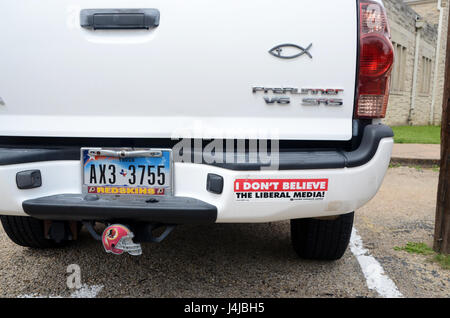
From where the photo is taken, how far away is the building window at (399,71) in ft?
47.8

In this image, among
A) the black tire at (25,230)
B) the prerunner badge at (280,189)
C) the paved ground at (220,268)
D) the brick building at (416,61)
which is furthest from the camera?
the brick building at (416,61)

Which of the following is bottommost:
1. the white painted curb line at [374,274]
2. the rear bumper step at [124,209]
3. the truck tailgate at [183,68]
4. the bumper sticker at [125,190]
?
the white painted curb line at [374,274]

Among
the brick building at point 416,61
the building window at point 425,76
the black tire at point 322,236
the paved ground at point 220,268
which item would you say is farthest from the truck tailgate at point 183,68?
the building window at point 425,76

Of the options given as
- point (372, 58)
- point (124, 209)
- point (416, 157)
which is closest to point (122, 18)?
point (124, 209)

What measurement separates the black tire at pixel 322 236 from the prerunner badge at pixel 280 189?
551 millimetres

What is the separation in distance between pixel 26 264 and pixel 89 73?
4.76 ft

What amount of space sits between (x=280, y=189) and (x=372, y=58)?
2.31ft

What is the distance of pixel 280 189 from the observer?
1668 millimetres

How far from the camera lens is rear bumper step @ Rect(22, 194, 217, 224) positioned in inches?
65.5

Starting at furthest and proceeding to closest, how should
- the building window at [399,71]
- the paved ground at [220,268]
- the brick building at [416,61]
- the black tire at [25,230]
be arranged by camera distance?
the building window at [399,71] → the brick building at [416,61] → the black tire at [25,230] → the paved ground at [220,268]

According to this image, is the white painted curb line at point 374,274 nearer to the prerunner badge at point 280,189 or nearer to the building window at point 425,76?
the prerunner badge at point 280,189

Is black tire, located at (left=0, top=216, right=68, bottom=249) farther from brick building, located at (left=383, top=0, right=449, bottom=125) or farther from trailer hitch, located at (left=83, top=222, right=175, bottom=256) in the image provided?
brick building, located at (left=383, top=0, right=449, bottom=125)

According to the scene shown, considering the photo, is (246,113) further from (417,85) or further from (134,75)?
(417,85)

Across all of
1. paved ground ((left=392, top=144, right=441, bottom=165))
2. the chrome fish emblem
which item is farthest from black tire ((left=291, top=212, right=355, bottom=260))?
paved ground ((left=392, top=144, right=441, bottom=165))
